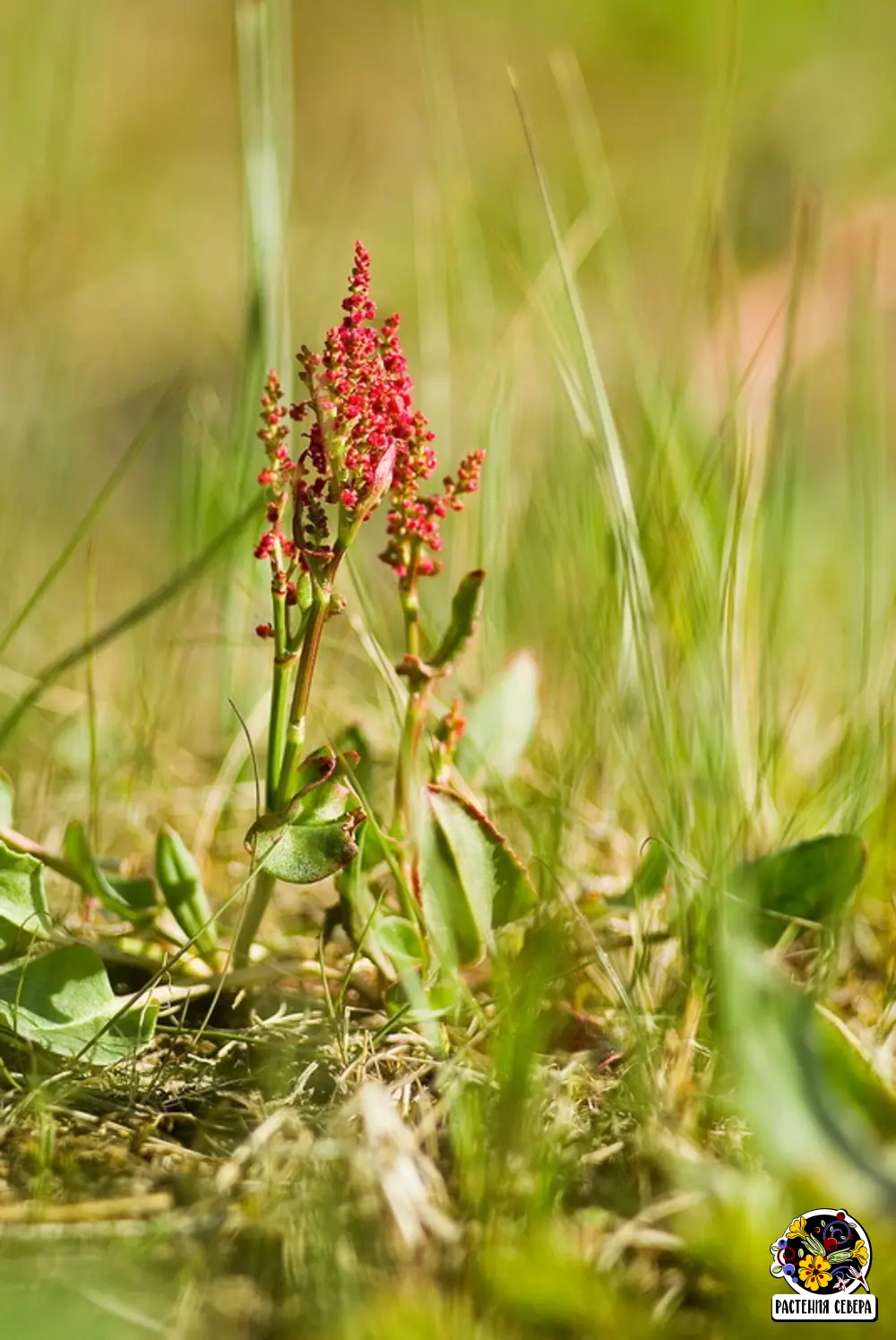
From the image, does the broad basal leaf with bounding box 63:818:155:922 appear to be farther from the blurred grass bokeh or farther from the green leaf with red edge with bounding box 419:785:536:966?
the green leaf with red edge with bounding box 419:785:536:966

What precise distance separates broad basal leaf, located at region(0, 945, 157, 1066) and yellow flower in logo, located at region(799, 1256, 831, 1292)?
0.47 meters

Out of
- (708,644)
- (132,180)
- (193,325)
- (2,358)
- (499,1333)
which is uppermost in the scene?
(132,180)

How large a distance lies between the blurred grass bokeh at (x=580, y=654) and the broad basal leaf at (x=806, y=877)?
5 cm

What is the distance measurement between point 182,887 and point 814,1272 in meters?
0.54

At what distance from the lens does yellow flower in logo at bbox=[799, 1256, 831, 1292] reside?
0.76 m

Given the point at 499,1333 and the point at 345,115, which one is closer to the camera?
the point at 499,1333

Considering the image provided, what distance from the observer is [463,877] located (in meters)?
1.03

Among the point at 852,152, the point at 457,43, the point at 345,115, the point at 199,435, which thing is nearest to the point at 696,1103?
the point at 199,435

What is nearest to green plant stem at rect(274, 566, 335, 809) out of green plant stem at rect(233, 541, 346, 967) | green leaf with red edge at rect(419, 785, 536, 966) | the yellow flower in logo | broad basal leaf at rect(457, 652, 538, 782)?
green plant stem at rect(233, 541, 346, 967)

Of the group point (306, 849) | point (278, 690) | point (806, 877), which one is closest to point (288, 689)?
point (278, 690)

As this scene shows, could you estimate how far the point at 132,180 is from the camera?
16.5ft

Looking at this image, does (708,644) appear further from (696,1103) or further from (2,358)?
(2,358)

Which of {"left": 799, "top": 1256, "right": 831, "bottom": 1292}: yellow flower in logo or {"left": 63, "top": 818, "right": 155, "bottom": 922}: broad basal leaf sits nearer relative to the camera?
{"left": 799, "top": 1256, "right": 831, "bottom": 1292}: yellow flower in logo

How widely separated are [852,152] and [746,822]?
13.7 feet
